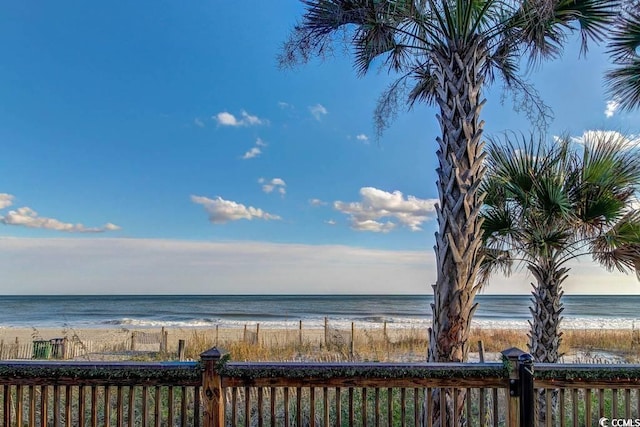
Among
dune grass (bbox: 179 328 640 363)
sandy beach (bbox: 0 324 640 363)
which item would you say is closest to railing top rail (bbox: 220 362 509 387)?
dune grass (bbox: 179 328 640 363)

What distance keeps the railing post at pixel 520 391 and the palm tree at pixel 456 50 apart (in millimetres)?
488

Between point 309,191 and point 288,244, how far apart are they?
11105 millimetres

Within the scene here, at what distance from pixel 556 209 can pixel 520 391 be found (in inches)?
104

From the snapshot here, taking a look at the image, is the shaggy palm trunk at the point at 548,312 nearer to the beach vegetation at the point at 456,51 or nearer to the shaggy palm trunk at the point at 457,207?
the beach vegetation at the point at 456,51

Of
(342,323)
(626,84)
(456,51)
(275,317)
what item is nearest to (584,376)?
(456,51)

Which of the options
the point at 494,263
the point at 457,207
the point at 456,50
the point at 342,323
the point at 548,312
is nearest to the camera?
the point at 457,207

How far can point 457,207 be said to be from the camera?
3314 millimetres

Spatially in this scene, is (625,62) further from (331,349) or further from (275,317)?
(275,317)

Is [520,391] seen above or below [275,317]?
above

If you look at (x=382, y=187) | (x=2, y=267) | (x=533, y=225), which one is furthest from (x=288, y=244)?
(x=533, y=225)

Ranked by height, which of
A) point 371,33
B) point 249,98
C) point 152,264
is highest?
point 249,98

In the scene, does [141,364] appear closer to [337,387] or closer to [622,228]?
[337,387]

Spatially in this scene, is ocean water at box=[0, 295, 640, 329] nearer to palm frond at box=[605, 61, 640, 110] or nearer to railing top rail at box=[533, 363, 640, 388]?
palm frond at box=[605, 61, 640, 110]

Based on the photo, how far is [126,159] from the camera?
13023mm
